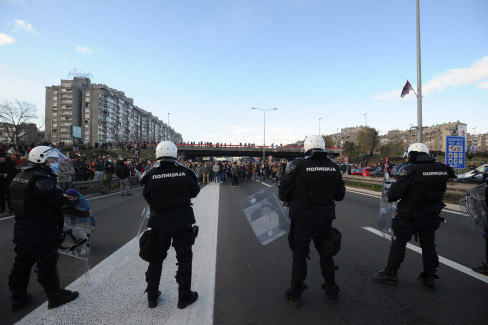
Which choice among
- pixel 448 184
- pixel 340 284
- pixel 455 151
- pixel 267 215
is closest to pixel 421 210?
pixel 340 284

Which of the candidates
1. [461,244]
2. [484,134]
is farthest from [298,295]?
[484,134]

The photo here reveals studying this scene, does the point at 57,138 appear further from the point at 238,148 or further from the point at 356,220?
the point at 356,220

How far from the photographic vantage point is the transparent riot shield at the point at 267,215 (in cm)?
459

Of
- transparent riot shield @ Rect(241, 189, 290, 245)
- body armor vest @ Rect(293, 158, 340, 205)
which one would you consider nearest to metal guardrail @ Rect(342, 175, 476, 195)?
transparent riot shield @ Rect(241, 189, 290, 245)

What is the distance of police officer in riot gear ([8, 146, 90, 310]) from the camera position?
3025 mm

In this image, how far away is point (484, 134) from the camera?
16962 cm

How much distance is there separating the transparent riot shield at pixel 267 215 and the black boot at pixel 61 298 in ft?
8.80

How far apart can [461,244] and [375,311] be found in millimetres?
3736

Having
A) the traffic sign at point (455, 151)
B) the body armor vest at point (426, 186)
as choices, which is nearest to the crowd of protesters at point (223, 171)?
the traffic sign at point (455, 151)

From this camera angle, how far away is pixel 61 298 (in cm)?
314

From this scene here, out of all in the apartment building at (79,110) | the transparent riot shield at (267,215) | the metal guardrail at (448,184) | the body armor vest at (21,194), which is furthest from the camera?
the apartment building at (79,110)

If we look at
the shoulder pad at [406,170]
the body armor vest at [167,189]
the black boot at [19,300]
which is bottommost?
the black boot at [19,300]

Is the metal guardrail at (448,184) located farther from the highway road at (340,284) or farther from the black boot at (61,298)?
the black boot at (61,298)

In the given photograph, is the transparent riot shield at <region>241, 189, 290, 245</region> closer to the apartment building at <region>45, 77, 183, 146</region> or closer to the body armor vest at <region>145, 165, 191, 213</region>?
the body armor vest at <region>145, 165, 191, 213</region>
